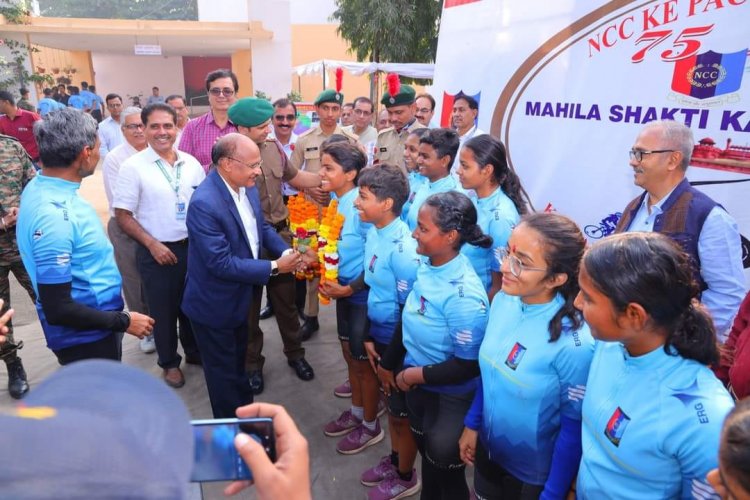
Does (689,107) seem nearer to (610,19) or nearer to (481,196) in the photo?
(610,19)

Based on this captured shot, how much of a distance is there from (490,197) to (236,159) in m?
1.71

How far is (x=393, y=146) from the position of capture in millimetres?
5836

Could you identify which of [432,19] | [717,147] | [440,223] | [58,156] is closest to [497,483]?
[440,223]

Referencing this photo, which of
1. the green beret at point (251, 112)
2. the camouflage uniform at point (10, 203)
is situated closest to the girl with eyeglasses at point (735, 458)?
the green beret at point (251, 112)

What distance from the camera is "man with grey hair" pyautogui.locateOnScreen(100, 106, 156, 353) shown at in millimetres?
4434

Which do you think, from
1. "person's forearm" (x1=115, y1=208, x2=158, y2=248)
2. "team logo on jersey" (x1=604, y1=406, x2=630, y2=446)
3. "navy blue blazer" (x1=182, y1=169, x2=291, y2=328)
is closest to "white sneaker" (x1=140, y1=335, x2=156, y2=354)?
"person's forearm" (x1=115, y1=208, x2=158, y2=248)

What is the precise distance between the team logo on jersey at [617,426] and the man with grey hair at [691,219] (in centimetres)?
136

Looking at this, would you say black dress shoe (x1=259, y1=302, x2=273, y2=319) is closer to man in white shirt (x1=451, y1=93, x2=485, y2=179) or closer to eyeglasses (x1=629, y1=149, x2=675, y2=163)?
man in white shirt (x1=451, y1=93, x2=485, y2=179)

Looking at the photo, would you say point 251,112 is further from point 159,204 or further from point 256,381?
point 256,381

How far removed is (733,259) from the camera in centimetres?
243

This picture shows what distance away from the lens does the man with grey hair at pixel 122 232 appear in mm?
4434

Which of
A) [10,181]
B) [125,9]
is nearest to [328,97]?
[10,181]

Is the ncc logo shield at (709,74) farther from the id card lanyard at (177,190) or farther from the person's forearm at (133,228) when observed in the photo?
the person's forearm at (133,228)

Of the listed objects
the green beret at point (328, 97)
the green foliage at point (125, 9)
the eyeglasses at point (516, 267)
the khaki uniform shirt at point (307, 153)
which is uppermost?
the green foliage at point (125, 9)
